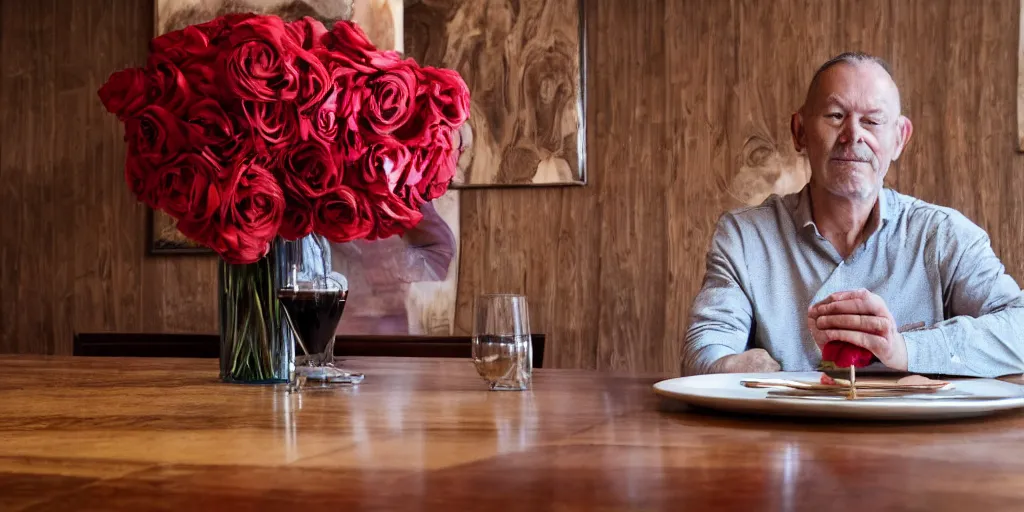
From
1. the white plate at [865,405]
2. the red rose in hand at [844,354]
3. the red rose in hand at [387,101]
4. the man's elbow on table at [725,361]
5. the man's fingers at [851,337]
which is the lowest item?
the man's elbow on table at [725,361]

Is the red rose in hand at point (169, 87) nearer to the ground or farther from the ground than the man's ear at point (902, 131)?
nearer to the ground

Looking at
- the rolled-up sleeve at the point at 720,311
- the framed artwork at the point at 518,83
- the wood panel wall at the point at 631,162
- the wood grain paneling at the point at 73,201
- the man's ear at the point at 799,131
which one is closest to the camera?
the rolled-up sleeve at the point at 720,311

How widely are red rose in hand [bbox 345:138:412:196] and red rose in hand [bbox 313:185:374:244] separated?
18 millimetres

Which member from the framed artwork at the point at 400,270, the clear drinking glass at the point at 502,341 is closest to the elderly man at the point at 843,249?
the clear drinking glass at the point at 502,341

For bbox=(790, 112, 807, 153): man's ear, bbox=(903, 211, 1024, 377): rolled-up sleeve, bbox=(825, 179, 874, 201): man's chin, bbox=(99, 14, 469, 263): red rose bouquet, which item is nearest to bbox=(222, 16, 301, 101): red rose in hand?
bbox=(99, 14, 469, 263): red rose bouquet

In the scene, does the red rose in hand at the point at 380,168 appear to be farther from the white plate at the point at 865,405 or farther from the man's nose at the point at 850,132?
the man's nose at the point at 850,132

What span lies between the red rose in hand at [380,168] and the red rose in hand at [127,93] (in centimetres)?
30

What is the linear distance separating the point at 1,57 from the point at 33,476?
12.5 ft

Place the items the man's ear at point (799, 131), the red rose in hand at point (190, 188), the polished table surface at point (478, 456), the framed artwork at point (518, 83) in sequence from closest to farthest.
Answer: the polished table surface at point (478, 456), the red rose in hand at point (190, 188), the man's ear at point (799, 131), the framed artwork at point (518, 83)

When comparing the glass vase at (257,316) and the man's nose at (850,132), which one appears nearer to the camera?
the glass vase at (257,316)

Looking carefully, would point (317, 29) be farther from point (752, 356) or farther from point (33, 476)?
point (752, 356)

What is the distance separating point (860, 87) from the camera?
2295mm

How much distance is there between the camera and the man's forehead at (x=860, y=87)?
2.30 m

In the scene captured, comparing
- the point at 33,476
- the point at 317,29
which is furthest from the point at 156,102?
the point at 33,476
